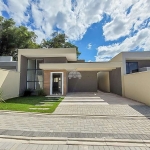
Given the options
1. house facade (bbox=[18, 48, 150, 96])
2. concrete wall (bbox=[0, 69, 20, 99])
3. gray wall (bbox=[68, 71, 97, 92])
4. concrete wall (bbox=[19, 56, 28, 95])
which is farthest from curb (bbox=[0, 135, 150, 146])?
gray wall (bbox=[68, 71, 97, 92])

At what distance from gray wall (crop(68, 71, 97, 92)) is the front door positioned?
506 centimetres

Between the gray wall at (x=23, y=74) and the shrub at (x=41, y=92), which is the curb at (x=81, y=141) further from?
the gray wall at (x=23, y=74)

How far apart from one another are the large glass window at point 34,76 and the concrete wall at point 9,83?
2424 mm

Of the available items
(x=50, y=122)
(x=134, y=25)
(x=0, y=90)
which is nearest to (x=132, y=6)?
(x=134, y=25)

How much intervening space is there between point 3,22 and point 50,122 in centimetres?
2923

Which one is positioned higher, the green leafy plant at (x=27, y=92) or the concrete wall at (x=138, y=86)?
the concrete wall at (x=138, y=86)

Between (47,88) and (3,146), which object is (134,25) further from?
(3,146)

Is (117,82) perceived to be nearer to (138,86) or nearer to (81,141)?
(138,86)

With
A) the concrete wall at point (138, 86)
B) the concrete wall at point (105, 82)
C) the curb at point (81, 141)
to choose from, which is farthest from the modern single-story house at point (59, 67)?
the curb at point (81, 141)

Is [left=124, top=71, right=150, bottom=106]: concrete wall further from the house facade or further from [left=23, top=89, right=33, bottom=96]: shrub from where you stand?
[left=23, top=89, right=33, bottom=96]: shrub

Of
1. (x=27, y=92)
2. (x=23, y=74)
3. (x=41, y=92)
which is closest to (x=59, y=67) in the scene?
(x=41, y=92)

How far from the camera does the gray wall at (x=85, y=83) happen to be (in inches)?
818

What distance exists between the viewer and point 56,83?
16141mm

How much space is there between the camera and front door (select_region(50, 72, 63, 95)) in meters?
15.5
